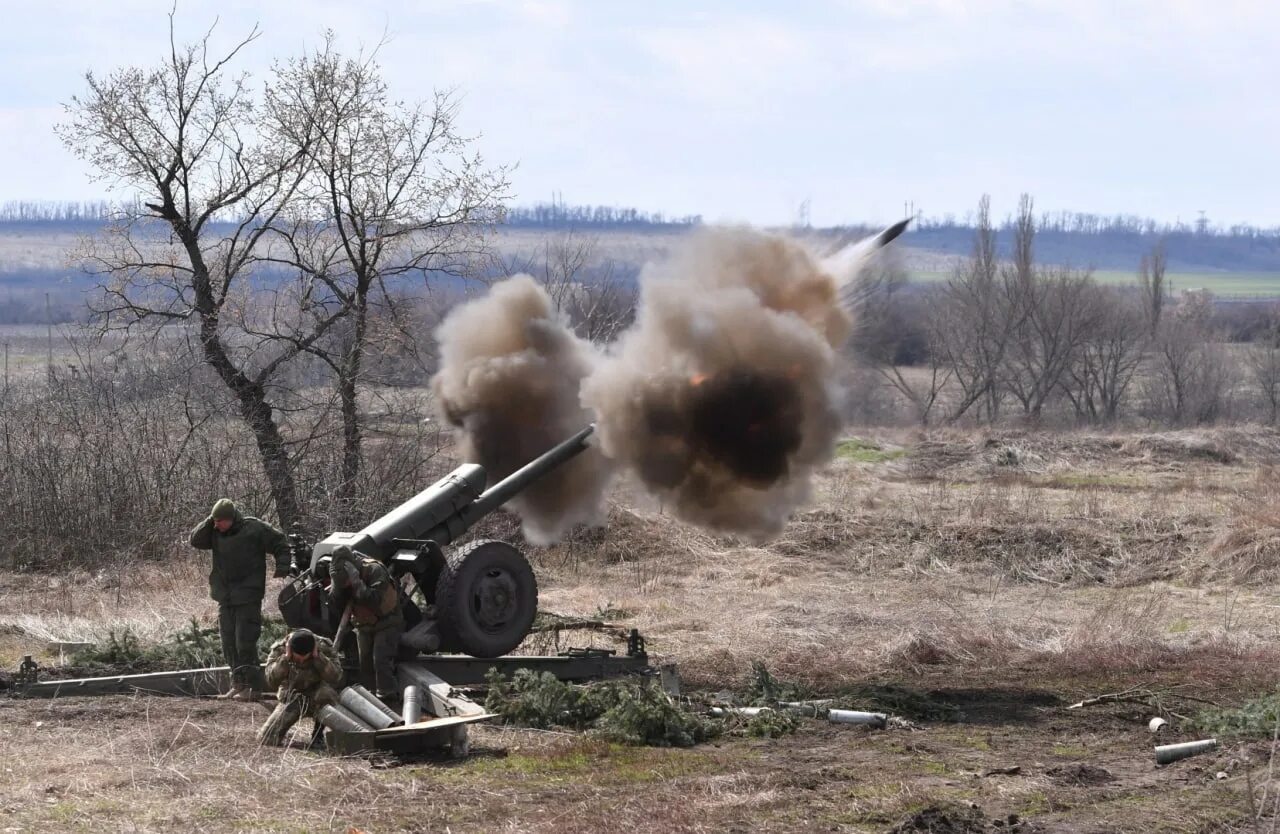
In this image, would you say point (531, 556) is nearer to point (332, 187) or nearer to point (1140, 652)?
point (332, 187)

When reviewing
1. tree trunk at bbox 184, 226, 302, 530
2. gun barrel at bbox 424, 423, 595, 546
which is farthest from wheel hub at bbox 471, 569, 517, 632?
tree trunk at bbox 184, 226, 302, 530

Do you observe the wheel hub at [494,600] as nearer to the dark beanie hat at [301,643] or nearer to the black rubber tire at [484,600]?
→ the black rubber tire at [484,600]

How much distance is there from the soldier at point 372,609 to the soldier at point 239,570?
0.94 meters

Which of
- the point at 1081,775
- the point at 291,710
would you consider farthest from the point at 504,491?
the point at 1081,775

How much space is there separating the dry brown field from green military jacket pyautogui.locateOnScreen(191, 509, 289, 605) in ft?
3.35

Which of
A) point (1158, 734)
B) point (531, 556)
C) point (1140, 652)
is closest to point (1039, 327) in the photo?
point (531, 556)

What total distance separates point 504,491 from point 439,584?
1.22 m

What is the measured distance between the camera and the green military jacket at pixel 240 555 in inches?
463

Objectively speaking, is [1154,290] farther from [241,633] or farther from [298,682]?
[298,682]

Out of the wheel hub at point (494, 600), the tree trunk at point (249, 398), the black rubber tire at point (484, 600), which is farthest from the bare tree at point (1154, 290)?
the wheel hub at point (494, 600)

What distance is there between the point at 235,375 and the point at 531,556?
16.1 ft

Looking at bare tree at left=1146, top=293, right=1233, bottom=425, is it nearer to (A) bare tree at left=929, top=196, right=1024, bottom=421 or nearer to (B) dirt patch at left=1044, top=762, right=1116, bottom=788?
(A) bare tree at left=929, top=196, right=1024, bottom=421

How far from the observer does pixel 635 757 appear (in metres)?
9.70

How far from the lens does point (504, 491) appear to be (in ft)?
41.1
